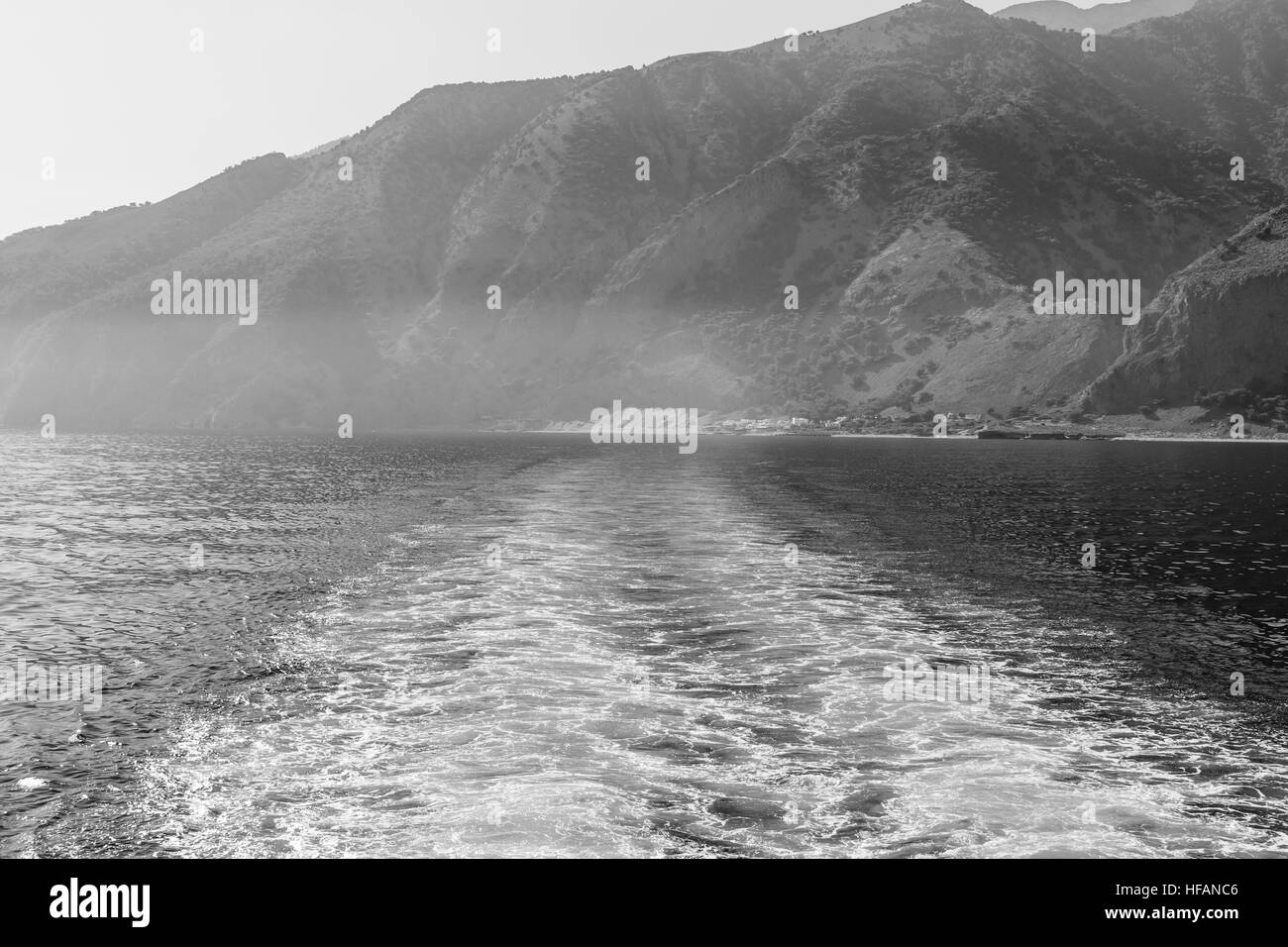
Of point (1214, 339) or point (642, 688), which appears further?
point (1214, 339)

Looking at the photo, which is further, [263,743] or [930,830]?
[263,743]

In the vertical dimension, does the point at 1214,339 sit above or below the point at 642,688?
above

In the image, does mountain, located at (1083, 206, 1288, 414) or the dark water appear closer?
the dark water

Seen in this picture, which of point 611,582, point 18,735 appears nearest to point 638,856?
point 18,735

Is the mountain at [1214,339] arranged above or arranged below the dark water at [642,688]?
above

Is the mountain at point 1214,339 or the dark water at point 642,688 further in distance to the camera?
the mountain at point 1214,339

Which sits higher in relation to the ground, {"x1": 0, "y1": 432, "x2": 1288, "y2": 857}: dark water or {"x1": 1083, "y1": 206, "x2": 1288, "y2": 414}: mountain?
{"x1": 1083, "y1": 206, "x2": 1288, "y2": 414}: mountain

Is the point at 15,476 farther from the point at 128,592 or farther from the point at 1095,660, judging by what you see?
the point at 1095,660
